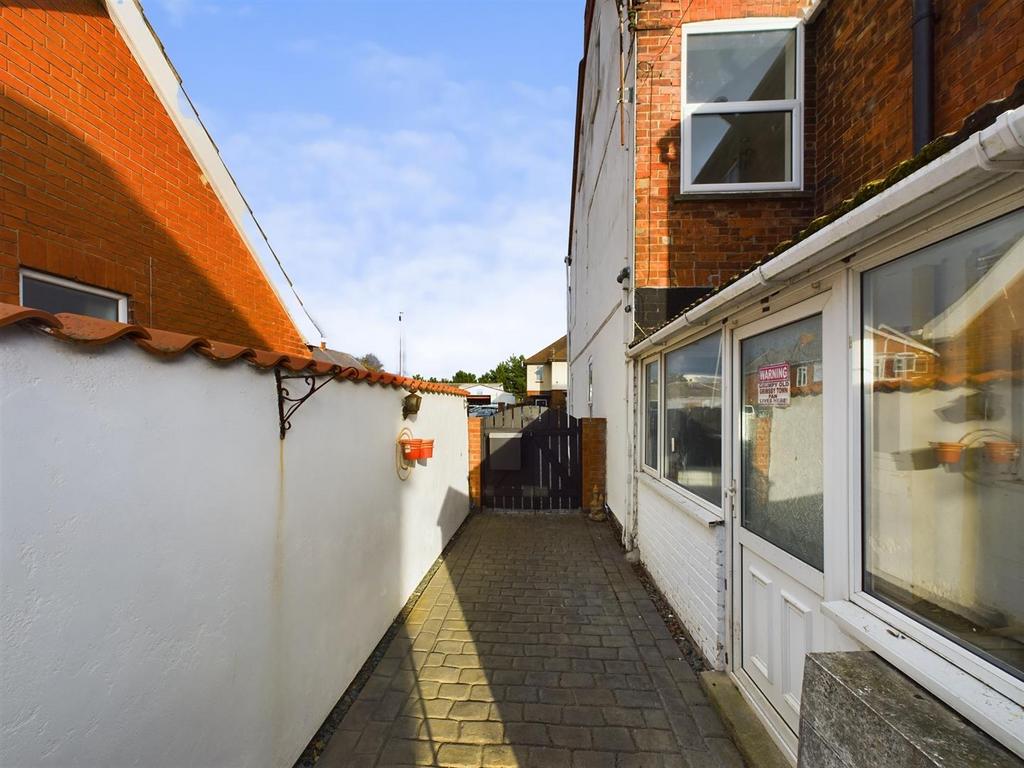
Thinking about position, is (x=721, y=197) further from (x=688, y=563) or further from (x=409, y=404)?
(x=409, y=404)

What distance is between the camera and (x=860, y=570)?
184 cm

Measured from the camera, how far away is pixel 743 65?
16.3 ft

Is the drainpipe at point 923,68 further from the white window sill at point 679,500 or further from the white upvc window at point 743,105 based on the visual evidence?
the white window sill at point 679,500

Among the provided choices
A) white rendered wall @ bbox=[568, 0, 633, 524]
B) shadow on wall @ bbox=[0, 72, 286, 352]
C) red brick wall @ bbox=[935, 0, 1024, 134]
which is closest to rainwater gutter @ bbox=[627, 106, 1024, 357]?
red brick wall @ bbox=[935, 0, 1024, 134]

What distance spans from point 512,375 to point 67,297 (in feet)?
164

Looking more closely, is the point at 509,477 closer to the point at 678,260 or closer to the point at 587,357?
the point at 587,357

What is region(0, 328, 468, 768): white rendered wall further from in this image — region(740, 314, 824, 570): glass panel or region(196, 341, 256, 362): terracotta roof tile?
region(740, 314, 824, 570): glass panel

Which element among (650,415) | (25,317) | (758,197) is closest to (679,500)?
(650,415)

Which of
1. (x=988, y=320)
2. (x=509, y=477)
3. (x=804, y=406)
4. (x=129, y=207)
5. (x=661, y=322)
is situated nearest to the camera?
(x=988, y=320)

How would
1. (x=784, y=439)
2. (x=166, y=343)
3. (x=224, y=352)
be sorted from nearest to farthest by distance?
(x=166, y=343) < (x=224, y=352) < (x=784, y=439)

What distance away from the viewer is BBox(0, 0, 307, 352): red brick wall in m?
2.70

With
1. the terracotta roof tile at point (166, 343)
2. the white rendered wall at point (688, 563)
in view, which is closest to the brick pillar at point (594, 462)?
the white rendered wall at point (688, 563)

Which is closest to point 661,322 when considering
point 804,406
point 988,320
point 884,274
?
point 804,406

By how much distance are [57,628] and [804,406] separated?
3.07 metres
